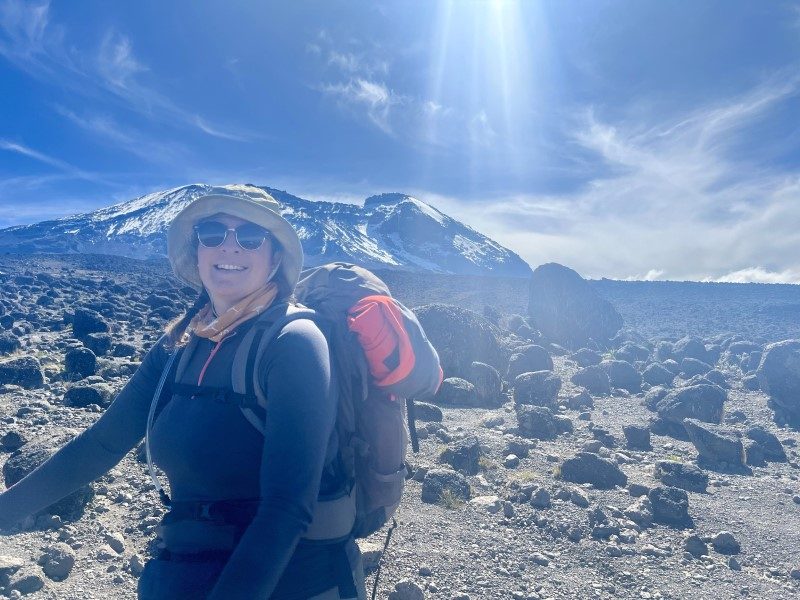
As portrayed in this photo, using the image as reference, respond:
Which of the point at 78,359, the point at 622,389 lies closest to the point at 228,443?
the point at 78,359

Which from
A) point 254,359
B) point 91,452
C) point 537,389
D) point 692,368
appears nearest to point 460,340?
Answer: point 537,389

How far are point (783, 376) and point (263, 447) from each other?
14.9 meters

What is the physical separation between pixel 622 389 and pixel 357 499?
1445 centimetres

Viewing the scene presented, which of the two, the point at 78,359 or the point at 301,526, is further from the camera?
the point at 78,359

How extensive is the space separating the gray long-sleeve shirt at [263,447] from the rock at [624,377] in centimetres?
1482

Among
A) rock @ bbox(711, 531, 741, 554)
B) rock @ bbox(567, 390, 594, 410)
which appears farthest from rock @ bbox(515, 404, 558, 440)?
rock @ bbox(711, 531, 741, 554)

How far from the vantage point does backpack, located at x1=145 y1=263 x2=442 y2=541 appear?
1996mm

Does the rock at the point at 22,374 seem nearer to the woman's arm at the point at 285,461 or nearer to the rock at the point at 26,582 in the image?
the rock at the point at 26,582

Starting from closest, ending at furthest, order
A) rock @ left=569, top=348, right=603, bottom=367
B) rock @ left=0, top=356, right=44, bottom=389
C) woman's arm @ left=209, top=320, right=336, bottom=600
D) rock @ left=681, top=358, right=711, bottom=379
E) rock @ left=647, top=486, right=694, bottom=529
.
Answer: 1. woman's arm @ left=209, top=320, right=336, bottom=600
2. rock @ left=647, top=486, right=694, bottom=529
3. rock @ left=0, top=356, right=44, bottom=389
4. rock @ left=681, top=358, right=711, bottom=379
5. rock @ left=569, top=348, right=603, bottom=367

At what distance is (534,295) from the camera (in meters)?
27.0

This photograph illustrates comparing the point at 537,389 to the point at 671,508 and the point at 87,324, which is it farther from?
the point at 87,324

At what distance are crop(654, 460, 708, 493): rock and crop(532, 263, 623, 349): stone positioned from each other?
16347mm

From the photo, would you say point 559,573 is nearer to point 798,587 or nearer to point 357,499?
point 798,587

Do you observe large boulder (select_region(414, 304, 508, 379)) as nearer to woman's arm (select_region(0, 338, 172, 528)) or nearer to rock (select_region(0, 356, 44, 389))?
rock (select_region(0, 356, 44, 389))
